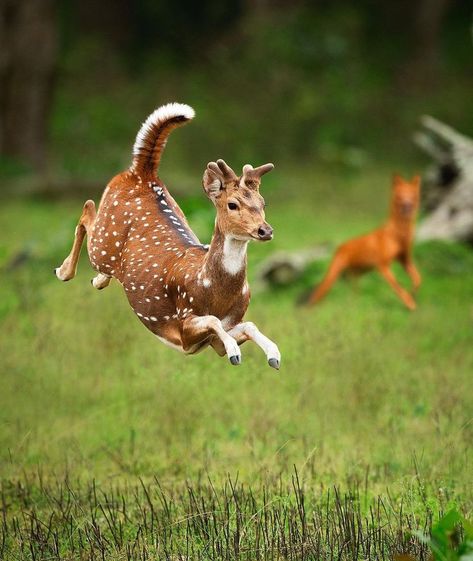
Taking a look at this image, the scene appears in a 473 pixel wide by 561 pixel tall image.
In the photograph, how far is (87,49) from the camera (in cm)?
2580

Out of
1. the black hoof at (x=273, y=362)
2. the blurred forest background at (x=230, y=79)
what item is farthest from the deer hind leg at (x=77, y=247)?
the blurred forest background at (x=230, y=79)

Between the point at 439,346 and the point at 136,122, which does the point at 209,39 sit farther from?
the point at 439,346

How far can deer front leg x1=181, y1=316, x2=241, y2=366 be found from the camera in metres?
4.29

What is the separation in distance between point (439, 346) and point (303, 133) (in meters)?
11.9

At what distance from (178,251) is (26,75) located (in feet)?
54.0

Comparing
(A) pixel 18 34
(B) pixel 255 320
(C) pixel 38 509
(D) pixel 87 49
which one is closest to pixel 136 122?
(D) pixel 87 49

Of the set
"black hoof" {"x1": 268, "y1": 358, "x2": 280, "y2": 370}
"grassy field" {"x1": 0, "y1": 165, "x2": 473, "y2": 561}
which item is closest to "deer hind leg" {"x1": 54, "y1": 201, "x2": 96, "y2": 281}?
"black hoof" {"x1": 268, "y1": 358, "x2": 280, "y2": 370}

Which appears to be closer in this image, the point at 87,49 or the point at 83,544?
the point at 83,544

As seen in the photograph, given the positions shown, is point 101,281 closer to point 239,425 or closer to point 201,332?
point 201,332

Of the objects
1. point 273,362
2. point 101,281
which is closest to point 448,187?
point 101,281

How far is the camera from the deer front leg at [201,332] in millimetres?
4285

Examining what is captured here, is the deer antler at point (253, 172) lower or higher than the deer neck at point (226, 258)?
higher

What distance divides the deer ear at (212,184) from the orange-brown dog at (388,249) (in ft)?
24.2

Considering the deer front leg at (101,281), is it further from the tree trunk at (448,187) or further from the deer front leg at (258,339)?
the tree trunk at (448,187)
